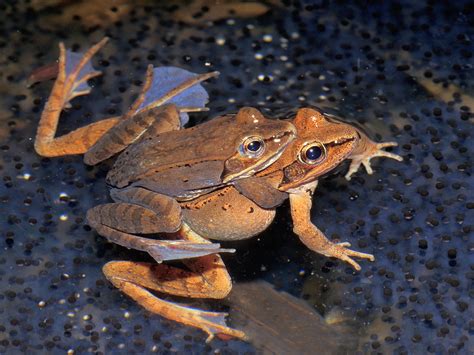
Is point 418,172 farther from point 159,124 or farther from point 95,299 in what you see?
point 95,299

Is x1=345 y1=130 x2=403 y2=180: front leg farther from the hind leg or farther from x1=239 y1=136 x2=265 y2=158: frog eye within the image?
the hind leg

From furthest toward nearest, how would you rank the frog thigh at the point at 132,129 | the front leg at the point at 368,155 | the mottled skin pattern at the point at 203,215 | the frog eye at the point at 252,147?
1. the front leg at the point at 368,155
2. the frog thigh at the point at 132,129
3. the mottled skin pattern at the point at 203,215
4. the frog eye at the point at 252,147

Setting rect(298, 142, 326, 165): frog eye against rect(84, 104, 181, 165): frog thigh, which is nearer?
rect(298, 142, 326, 165): frog eye

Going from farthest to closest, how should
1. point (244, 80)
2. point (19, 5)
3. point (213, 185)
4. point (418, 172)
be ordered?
point (19, 5) < point (244, 80) < point (418, 172) < point (213, 185)

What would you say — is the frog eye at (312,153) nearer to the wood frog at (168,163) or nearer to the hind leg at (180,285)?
the wood frog at (168,163)

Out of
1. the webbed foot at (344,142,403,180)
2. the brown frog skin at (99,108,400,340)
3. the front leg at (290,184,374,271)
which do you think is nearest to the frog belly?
the brown frog skin at (99,108,400,340)

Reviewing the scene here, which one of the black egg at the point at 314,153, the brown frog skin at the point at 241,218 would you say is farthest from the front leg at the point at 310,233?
the black egg at the point at 314,153

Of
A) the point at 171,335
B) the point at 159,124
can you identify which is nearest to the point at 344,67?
the point at 159,124

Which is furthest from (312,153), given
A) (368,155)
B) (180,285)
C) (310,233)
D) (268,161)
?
(180,285)

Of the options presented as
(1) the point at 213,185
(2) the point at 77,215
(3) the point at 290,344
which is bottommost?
(3) the point at 290,344
